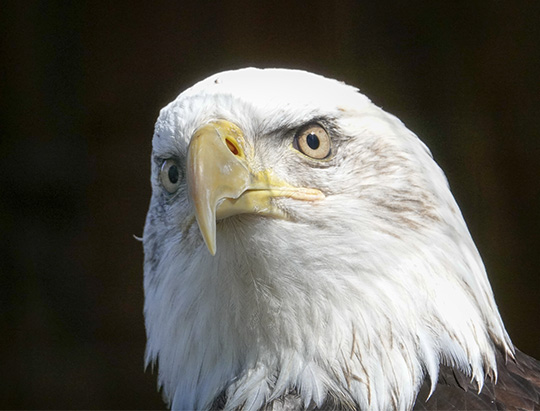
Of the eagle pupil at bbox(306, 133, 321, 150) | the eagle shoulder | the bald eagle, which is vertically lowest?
the eagle shoulder

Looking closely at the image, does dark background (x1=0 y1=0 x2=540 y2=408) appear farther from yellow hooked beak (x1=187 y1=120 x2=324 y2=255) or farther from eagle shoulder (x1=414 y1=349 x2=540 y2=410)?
yellow hooked beak (x1=187 y1=120 x2=324 y2=255)

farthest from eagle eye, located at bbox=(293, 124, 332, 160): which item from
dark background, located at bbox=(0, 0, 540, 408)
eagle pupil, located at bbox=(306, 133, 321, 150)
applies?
dark background, located at bbox=(0, 0, 540, 408)

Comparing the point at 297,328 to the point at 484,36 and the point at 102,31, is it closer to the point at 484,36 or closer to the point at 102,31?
the point at 484,36

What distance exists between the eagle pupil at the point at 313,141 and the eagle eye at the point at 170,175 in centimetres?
30

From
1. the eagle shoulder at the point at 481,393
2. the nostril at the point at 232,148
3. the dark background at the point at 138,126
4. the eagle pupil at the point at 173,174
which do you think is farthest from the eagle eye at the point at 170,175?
the dark background at the point at 138,126

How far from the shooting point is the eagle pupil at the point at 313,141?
1619 millimetres

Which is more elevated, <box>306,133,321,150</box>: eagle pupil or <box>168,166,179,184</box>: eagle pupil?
<box>306,133,321,150</box>: eagle pupil

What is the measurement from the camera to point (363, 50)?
351cm

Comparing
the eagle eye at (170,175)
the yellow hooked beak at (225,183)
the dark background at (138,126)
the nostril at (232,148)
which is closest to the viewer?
the yellow hooked beak at (225,183)

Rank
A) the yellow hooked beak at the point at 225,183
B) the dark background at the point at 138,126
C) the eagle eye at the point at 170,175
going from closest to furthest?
1. the yellow hooked beak at the point at 225,183
2. the eagle eye at the point at 170,175
3. the dark background at the point at 138,126

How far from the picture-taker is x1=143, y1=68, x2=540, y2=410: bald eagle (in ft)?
5.14

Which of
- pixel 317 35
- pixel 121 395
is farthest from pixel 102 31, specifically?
pixel 121 395

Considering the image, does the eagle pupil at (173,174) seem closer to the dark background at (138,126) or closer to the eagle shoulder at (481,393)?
the eagle shoulder at (481,393)

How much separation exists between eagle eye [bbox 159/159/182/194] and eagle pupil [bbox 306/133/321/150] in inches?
11.9
